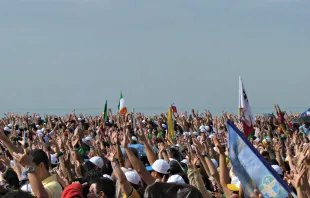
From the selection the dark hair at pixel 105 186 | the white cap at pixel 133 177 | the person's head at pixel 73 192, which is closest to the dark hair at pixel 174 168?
the white cap at pixel 133 177

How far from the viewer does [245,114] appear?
45.0ft

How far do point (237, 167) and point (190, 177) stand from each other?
1.79 m

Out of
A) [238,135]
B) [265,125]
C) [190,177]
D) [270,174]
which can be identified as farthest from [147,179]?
[265,125]

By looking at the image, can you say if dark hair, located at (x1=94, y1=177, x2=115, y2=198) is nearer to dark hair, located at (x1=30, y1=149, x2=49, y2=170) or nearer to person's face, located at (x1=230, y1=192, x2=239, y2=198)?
dark hair, located at (x1=30, y1=149, x2=49, y2=170)

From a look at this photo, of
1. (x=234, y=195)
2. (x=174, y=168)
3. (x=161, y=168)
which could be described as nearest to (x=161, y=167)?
(x=161, y=168)

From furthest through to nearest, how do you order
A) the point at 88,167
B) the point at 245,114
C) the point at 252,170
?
1. the point at 245,114
2. the point at 88,167
3. the point at 252,170

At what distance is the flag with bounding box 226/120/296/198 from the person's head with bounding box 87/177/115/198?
1.06m

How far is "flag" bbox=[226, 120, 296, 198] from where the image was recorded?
4.03 metres

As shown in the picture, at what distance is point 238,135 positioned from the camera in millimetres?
4617

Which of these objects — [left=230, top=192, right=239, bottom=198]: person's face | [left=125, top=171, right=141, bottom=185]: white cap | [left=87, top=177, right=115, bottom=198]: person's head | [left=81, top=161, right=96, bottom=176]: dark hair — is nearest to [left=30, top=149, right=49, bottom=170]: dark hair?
[left=87, top=177, right=115, bottom=198]: person's head

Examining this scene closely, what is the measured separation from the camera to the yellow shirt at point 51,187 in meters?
5.00

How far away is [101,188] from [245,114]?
30.4 feet

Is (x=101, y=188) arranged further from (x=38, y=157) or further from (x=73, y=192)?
(x=38, y=157)

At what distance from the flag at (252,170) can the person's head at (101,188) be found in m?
1.06
